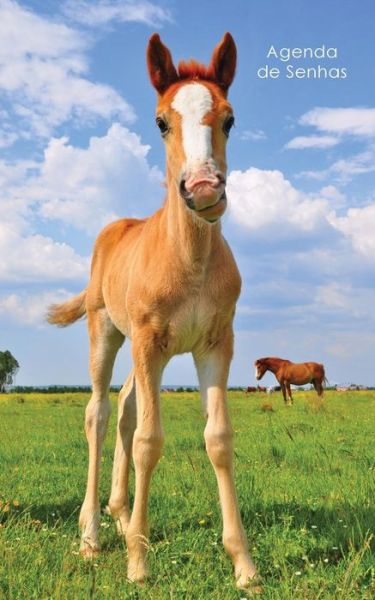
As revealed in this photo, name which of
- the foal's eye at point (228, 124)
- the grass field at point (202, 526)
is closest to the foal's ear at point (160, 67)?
the foal's eye at point (228, 124)

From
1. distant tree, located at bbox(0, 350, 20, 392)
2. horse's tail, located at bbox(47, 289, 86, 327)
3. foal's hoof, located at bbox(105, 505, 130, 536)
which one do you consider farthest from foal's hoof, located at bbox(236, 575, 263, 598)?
distant tree, located at bbox(0, 350, 20, 392)

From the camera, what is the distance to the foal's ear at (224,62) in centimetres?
500

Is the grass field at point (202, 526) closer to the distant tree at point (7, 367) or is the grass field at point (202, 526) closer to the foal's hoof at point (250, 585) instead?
the foal's hoof at point (250, 585)

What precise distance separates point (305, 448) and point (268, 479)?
2995mm

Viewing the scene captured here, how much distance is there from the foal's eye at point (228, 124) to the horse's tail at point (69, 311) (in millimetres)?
4091

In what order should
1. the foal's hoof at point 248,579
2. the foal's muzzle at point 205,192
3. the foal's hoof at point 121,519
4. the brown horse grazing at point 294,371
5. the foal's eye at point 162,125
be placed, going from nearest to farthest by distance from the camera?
the foal's muzzle at point 205,192 → the foal's hoof at point 248,579 → the foal's eye at point 162,125 → the foal's hoof at point 121,519 → the brown horse grazing at point 294,371

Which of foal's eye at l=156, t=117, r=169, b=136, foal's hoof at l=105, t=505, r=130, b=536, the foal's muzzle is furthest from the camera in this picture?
foal's hoof at l=105, t=505, r=130, b=536

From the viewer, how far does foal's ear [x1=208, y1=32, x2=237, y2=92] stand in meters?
5.00

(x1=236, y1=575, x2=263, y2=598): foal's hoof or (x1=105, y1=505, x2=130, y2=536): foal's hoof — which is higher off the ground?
(x1=105, y1=505, x2=130, y2=536): foal's hoof

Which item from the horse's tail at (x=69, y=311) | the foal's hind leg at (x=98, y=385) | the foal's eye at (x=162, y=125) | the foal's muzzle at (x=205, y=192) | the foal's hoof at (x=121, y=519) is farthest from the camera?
the horse's tail at (x=69, y=311)

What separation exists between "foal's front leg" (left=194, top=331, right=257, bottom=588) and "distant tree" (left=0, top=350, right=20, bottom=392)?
3515 inches

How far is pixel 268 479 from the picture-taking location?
787cm

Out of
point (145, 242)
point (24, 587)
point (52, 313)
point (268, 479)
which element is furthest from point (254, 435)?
point (24, 587)

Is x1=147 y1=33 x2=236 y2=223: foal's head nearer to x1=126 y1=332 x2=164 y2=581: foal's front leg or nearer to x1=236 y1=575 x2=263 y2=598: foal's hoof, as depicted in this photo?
x1=126 y1=332 x2=164 y2=581: foal's front leg
